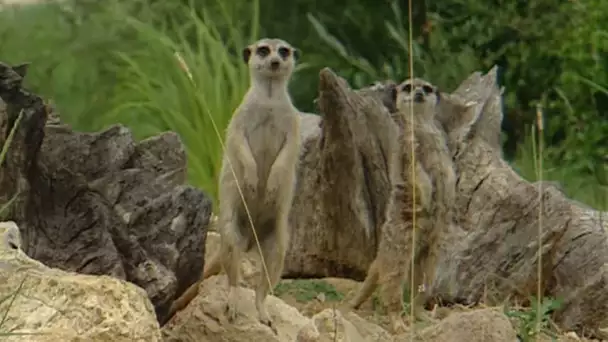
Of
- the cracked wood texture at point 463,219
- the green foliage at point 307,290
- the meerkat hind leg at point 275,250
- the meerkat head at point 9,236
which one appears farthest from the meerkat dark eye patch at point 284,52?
the meerkat head at point 9,236

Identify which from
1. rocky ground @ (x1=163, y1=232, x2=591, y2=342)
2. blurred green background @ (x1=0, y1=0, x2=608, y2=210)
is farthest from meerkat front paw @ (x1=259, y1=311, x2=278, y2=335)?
blurred green background @ (x1=0, y1=0, x2=608, y2=210)

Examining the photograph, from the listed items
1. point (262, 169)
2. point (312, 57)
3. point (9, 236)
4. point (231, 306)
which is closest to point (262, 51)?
point (262, 169)

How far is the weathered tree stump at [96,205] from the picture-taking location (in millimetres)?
4094

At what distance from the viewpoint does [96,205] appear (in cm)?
416

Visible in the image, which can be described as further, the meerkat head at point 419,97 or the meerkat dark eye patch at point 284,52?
the meerkat head at point 419,97

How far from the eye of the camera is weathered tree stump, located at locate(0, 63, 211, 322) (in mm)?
4094

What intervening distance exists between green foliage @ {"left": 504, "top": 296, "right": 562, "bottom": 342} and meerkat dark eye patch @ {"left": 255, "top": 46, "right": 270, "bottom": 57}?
1.12m

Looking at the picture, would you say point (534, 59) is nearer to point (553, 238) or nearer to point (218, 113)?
point (218, 113)

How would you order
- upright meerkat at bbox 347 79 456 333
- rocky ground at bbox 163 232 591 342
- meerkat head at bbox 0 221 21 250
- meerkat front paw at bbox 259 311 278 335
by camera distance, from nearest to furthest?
meerkat head at bbox 0 221 21 250
rocky ground at bbox 163 232 591 342
meerkat front paw at bbox 259 311 278 335
upright meerkat at bbox 347 79 456 333

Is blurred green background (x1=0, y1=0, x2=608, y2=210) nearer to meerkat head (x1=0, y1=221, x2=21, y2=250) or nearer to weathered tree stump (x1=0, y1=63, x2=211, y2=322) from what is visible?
weathered tree stump (x1=0, y1=63, x2=211, y2=322)

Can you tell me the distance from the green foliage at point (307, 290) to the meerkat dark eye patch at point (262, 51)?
992mm

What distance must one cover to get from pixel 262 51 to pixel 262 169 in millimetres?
378

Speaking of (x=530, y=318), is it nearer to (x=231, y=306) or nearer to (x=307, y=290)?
(x=231, y=306)

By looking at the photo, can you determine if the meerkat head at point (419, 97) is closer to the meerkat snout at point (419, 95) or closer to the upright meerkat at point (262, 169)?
the meerkat snout at point (419, 95)
